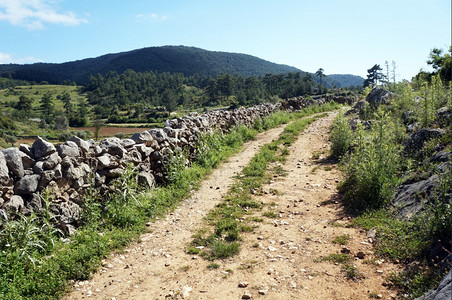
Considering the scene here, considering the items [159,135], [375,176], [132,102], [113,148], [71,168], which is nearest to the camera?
[71,168]

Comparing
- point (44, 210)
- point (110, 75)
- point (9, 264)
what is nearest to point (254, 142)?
point (44, 210)

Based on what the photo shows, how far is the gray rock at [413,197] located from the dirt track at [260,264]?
2.72 feet

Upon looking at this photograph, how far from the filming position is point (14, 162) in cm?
489

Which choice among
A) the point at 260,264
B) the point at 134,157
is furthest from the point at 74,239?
the point at 260,264

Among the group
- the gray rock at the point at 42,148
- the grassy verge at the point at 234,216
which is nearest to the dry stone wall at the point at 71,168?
the gray rock at the point at 42,148

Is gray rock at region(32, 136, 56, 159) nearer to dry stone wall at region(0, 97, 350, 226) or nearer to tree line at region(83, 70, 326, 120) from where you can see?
dry stone wall at region(0, 97, 350, 226)

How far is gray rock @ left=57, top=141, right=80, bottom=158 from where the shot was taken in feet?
18.7

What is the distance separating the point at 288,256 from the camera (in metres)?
4.75

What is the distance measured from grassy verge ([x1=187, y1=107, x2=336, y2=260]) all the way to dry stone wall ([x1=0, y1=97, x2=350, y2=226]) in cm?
217

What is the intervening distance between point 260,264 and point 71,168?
4.00 meters

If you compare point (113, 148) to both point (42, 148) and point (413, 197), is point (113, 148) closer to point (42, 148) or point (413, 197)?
point (42, 148)

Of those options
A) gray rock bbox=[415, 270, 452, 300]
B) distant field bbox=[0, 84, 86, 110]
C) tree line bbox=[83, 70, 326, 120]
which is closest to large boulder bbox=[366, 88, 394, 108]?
gray rock bbox=[415, 270, 452, 300]

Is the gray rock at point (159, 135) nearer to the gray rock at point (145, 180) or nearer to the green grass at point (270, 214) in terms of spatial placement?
the gray rock at point (145, 180)

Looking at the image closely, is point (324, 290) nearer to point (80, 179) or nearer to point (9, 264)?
point (9, 264)
